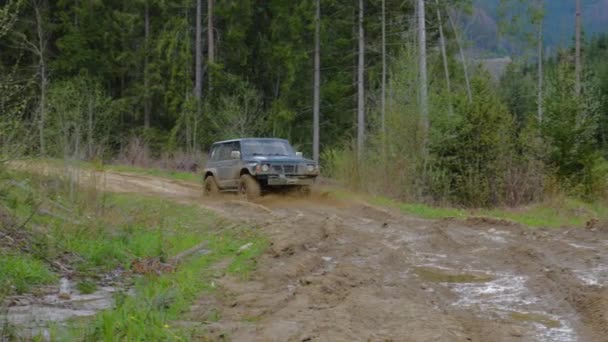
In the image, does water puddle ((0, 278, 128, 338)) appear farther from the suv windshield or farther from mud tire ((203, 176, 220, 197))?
mud tire ((203, 176, 220, 197))

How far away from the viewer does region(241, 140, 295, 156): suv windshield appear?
18172mm

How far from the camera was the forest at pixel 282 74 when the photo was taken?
63.0ft

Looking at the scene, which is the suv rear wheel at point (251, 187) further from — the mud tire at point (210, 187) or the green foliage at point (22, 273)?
the green foliage at point (22, 273)

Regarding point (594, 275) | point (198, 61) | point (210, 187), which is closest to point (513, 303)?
point (594, 275)

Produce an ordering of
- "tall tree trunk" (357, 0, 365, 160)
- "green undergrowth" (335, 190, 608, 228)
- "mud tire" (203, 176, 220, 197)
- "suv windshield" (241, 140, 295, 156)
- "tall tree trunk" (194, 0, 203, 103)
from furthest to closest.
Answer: "tall tree trunk" (194, 0, 203, 103) → "tall tree trunk" (357, 0, 365, 160) → "mud tire" (203, 176, 220, 197) → "suv windshield" (241, 140, 295, 156) → "green undergrowth" (335, 190, 608, 228)

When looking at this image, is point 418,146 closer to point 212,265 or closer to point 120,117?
point 212,265

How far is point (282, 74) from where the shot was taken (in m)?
38.7

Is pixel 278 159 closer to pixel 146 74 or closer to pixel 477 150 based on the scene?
pixel 477 150

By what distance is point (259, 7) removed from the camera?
39.2m

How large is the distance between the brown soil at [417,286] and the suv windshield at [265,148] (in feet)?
19.8

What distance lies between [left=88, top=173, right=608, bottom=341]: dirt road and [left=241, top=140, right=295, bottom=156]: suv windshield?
20.0 ft

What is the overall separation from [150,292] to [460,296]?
305 cm

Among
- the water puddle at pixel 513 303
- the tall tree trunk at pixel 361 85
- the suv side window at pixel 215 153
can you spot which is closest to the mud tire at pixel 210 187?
the suv side window at pixel 215 153

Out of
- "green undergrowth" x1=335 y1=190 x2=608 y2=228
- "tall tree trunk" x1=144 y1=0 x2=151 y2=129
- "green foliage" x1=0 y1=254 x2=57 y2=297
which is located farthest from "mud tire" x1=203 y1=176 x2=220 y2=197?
"tall tree trunk" x1=144 y1=0 x2=151 y2=129
